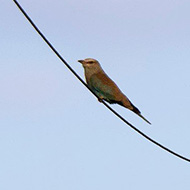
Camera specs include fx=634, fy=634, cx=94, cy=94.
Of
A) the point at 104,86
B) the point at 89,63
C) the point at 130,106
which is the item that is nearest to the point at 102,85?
the point at 104,86

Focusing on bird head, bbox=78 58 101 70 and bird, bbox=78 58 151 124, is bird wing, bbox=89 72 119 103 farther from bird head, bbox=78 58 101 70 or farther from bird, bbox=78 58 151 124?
bird head, bbox=78 58 101 70

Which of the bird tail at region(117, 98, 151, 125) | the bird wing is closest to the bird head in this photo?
the bird wing

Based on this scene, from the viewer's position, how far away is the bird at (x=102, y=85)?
27.4 feet

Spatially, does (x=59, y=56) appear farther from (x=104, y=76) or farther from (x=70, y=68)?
(x=104, y=76)

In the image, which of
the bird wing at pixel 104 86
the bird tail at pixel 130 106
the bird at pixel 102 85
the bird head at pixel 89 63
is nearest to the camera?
the bird tail at pixel 130 106

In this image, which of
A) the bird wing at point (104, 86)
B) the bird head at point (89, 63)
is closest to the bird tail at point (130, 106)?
the bird wing at point (104, 86)

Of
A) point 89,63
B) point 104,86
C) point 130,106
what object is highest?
point 89,63

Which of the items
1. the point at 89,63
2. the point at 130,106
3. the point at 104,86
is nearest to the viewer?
the point at 130,106

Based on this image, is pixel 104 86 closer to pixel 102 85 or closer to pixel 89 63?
pixel 102 85

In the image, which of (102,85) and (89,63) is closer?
(102,85)

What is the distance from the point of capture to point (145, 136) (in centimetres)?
576

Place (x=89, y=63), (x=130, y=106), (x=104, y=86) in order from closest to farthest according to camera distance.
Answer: (x=130, y=106) < (x=104, y=86) < (x=89, y=63)

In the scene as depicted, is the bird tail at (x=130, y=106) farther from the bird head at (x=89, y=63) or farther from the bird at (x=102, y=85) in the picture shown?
the bird head at (x=89, y=63)

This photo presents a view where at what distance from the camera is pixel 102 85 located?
8672 millimetres
